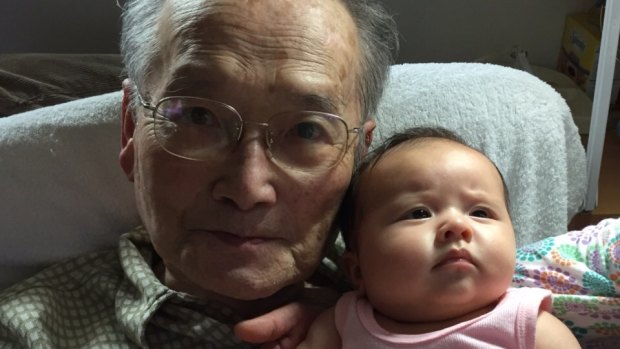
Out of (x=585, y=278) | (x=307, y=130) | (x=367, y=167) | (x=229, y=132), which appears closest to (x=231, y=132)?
(x=229, y=132)

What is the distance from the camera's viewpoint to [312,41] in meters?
1.16

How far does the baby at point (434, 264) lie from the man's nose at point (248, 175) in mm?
173

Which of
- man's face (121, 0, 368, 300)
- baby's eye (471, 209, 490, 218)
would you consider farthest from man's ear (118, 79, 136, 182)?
baby's eye (471, 209, 490, 218)

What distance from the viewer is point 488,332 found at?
103 cm

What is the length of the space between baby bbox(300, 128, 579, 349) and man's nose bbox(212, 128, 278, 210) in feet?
0.57

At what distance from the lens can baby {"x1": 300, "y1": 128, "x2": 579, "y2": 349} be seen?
104cm

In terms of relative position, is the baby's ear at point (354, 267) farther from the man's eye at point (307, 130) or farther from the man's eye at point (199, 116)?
the man's eye at point (199, 116)

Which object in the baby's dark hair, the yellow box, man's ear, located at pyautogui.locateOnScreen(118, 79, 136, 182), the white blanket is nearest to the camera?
the baby's dark hair

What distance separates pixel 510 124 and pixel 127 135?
0.82 m

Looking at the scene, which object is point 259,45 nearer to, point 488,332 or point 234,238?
point 234,238

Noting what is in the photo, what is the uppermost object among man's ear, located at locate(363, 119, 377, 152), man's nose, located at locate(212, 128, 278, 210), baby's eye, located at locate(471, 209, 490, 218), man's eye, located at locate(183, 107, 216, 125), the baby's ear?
man's eye, located at locate(183, 107, 216, 125)

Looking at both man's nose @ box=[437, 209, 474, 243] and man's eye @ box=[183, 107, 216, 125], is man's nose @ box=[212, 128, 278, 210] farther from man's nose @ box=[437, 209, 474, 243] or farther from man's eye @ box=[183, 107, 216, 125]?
man's nose @ box=[437, 209, 474, 243]

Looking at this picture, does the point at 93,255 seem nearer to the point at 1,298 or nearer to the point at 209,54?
the point at 1,298

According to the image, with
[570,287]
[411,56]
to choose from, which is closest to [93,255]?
[570,287]
